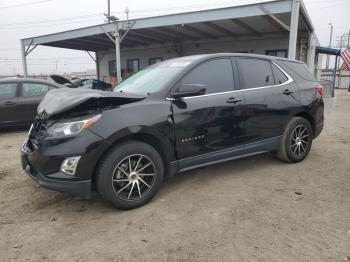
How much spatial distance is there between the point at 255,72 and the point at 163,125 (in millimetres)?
1787

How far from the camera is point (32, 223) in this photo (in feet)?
10.3

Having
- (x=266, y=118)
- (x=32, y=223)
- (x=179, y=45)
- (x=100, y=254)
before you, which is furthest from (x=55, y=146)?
(x=179, y=45)

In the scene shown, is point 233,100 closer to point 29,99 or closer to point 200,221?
point 200,221

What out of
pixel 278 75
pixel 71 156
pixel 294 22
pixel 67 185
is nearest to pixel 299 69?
pixel 278 75

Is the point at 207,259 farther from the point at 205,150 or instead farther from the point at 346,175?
the point at 346,175

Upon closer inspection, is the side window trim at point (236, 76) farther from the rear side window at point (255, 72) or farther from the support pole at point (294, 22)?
the support pole at point (294, 22)

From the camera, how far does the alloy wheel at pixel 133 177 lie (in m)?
3.26

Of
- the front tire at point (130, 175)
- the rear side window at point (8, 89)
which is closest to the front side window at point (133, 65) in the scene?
the rear side window at point (8, 89)

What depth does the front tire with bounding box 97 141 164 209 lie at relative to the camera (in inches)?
124

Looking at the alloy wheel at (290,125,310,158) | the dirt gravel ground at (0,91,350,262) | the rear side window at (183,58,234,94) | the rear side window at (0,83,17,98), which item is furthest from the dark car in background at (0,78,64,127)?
the alloy wheel at (290,125,310,158)

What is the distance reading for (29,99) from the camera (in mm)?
7535

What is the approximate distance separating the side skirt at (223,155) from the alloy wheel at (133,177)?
33 centimetres

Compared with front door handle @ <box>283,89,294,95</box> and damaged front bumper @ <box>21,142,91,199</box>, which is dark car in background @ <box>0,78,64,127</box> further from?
front door handle @ <box>283,89,294,95</box>

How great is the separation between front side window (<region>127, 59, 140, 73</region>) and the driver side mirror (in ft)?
→ 68.1
